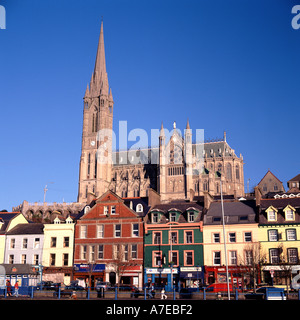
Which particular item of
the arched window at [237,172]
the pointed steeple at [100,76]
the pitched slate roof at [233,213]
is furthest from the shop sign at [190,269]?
the pointed steeple at [100,76]

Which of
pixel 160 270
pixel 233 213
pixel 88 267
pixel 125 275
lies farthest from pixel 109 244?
pixel 233 213

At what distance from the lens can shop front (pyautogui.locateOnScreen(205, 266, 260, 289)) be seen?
48.3m

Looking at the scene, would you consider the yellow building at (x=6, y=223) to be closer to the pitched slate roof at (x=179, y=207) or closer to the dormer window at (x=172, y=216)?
the pitched slate roof at (x=179, y=207)

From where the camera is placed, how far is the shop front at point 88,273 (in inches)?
2147

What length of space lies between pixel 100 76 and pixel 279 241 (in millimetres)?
137675

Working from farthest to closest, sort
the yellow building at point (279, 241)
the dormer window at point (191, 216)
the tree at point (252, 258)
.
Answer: the dormer window at point (191, 216) < the yellow building at point (279, 241) < the tree at point (252, 258)

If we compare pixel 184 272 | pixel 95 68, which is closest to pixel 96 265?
pixel 184 272

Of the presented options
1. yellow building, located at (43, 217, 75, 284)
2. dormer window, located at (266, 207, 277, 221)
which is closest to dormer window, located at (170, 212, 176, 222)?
dormer window, located at (266, 207, 277, 221)

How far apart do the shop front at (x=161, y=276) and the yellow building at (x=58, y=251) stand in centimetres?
1068

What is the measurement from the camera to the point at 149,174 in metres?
151

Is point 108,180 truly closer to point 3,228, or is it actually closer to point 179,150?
point 179,150

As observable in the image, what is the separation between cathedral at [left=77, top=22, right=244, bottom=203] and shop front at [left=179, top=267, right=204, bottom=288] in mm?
70169

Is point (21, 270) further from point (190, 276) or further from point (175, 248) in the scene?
point (190, 276)

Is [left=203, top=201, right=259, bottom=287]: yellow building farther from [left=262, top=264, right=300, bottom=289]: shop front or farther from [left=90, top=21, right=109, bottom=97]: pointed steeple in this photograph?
[left=90, top=21, right=109, bottom=97]: pointed steeple
